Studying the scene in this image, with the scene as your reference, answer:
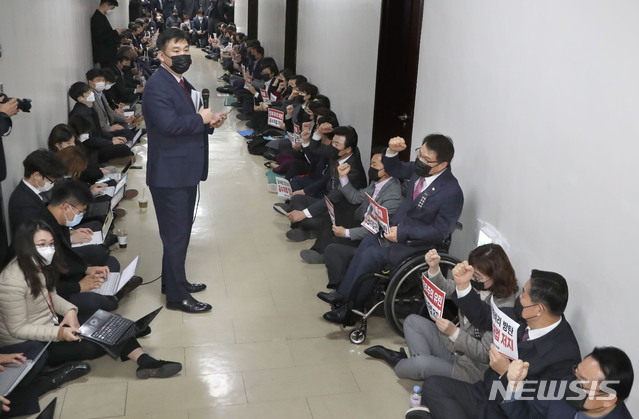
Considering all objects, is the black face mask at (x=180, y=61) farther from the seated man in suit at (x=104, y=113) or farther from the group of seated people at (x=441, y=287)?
the seated man in suit at (x=104, y=113)

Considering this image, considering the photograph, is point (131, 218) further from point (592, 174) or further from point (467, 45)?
point (592, 174)

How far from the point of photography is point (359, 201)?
505 cm

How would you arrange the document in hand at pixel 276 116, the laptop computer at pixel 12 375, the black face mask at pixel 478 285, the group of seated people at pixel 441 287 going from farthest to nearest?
the document in hand at pixel 276 116 < the black face mask at pixel 478 285 < the laptop computer at pixel 12 375 < the group of seated people at pixel 441 287

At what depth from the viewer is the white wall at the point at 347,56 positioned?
6.26 m

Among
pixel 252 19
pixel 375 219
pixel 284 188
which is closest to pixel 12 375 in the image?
pixel 375 219

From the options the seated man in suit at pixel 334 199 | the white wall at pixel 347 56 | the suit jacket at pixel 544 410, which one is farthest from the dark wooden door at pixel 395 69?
the suit jacket at pixel 544 410

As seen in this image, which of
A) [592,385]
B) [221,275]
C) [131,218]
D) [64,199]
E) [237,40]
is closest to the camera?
[592,385]

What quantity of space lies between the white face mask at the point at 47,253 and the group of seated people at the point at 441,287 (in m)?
1.79

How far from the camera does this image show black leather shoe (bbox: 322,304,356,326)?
4262 millimetres

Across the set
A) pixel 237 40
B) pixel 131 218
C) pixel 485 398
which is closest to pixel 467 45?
pixel 485 398

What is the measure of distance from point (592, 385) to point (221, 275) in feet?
10.0

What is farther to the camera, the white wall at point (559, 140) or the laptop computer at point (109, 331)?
the laptop computer at point (109, 331)

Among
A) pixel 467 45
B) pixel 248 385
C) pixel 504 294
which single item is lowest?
pixel 248 385

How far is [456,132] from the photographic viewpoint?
14.6 feet
